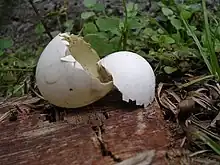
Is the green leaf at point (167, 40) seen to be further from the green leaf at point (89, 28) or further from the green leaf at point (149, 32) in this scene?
the green leaf at point (89, 28)

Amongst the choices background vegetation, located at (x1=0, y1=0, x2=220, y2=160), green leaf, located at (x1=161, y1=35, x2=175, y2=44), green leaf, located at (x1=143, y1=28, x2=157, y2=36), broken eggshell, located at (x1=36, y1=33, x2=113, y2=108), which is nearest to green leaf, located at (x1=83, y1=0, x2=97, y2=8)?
background vegetation, located at (x1=0, y1=0, x2=220, y2=160)

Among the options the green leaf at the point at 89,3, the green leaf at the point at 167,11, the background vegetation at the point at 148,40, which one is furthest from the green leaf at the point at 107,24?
the green leaf at the point at 167,11

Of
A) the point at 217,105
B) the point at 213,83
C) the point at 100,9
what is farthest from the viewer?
the point at 100,9

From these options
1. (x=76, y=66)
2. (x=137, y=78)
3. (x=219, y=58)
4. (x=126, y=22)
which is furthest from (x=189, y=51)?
(x=76, y=66)

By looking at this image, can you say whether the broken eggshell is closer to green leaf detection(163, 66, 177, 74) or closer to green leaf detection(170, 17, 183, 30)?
green leaf detection(163, 66, 177, 74)

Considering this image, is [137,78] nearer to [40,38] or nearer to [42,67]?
[42,67]

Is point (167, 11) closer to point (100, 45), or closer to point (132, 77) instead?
point (100, 45)
